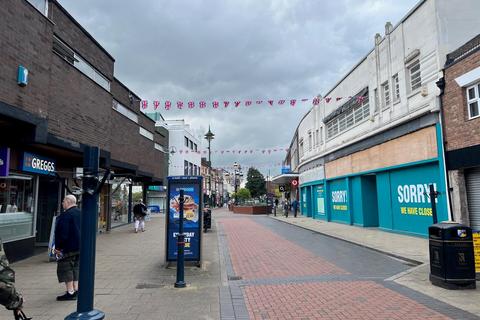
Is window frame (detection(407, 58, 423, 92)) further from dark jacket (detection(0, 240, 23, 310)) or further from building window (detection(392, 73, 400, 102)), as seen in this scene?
dark jacket (detection(0, 240, 23, 310))

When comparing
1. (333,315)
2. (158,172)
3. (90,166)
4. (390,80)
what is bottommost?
(333,315)

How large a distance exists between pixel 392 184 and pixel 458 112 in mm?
5229

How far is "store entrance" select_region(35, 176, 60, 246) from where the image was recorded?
13734 millimetres

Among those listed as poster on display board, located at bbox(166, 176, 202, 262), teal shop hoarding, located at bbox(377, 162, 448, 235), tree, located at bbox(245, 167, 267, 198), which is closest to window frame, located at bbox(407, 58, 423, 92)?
teal shop hoarding, located at bbox(377, 162, 448, 235)

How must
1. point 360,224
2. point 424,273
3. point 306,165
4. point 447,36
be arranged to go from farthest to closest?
point 306,165 → point 360,224 → point 447,36 → point 424,273

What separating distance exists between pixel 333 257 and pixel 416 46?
961cm

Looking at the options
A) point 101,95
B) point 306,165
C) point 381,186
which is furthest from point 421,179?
point 306,165

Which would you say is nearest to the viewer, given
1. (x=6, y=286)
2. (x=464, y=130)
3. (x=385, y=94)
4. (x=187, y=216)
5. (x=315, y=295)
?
(x=6, y=286)

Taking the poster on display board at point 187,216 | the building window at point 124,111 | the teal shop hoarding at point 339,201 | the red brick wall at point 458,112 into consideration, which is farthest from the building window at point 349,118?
the poster on display board at point 187,216

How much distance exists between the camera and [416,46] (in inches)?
603

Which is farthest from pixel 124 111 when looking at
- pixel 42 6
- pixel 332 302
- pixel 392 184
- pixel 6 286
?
pixel 6 286

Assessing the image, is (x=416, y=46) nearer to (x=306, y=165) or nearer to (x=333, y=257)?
(x=333, y=257)

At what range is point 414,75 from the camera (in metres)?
15.8

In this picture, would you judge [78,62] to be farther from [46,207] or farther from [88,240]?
[88,240]
